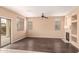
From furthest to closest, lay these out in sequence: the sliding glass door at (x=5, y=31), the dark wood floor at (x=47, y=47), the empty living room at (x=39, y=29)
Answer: the sliding glass door at (x=5, y=31) < the dark wood floor at (x=47, y=47) < the empty living room at (x=39, y=29)

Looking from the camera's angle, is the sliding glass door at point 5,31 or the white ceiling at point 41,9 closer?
the white ceiling at point 41,9

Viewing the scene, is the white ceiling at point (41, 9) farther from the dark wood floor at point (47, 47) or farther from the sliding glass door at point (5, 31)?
the dark wood floor at point (47, 47)

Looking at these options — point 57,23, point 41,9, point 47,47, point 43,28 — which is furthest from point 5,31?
point 57,23

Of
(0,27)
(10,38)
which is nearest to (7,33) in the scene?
(10,38)

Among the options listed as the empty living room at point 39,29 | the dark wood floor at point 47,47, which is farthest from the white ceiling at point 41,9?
the dark wood floor at point 47,47

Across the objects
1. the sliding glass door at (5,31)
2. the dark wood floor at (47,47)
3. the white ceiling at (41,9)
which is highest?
the white ceiling at (41,9)

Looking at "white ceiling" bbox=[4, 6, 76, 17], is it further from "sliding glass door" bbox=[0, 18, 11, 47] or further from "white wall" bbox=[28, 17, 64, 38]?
"white wall" bbox=[28, 17, 64, 38]

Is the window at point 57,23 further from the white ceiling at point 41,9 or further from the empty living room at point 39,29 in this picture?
the white ceiling at point 41,9

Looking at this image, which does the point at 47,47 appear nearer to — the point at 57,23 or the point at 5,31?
the point at 5,31

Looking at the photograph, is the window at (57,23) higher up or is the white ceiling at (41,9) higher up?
the white ceiling at (41,9)

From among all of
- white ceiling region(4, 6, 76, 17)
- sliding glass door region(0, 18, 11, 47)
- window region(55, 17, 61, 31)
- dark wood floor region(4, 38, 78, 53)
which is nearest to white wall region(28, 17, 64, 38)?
window region(55, 17, 61, 31)

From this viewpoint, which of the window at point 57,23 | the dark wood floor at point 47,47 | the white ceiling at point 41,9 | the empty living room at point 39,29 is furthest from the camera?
the window at point 57,23

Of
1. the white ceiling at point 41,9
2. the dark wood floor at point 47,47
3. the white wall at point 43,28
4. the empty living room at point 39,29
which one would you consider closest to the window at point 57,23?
the empty living room at point 39,29
